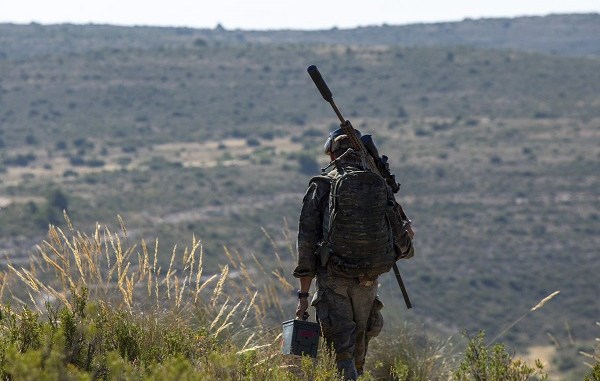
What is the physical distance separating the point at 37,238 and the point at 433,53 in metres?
53.1

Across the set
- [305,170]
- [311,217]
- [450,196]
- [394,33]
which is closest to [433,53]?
[305,170]

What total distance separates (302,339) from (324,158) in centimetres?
6238

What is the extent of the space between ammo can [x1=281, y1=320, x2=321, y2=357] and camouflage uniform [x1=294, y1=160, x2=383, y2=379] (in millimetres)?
243

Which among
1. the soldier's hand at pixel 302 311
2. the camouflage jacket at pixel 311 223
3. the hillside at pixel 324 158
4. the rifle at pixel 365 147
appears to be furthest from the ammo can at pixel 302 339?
the hillside at pixel 324 158

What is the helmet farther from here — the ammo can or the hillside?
the hillside

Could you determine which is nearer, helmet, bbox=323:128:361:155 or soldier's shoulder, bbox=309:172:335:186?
soldier's shoulder, bbox=309:172:335:186

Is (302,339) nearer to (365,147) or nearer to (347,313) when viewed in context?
(347,313)

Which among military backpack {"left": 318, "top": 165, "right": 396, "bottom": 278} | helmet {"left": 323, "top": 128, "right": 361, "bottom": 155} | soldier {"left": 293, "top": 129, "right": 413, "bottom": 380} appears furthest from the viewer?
helmet {"left": 323, "top": 128, "right": 361, "bottom": 155}

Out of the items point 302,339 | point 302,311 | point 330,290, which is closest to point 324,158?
point 330,290

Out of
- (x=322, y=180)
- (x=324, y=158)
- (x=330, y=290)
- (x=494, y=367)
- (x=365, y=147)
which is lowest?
(x=324, y=158)

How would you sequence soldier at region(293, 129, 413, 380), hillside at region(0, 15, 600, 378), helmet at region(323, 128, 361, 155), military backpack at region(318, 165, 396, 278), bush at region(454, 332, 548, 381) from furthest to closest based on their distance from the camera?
hillside at region(0, 15, 600, 378) < helmet at region(323, 128, 361, 155) < soldier at region(293, 129, 413, 380) < military backpack at region(318, 165, 396, 278) < bush at region(454, 332, 548, 381)

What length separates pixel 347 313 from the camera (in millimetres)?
5871

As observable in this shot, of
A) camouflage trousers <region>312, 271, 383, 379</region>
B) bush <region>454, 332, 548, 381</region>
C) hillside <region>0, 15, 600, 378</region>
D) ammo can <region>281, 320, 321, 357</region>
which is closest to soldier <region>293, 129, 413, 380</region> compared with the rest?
camouflage trousers <region>312, 271, 383, 379</region>

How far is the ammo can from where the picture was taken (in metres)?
5.55
